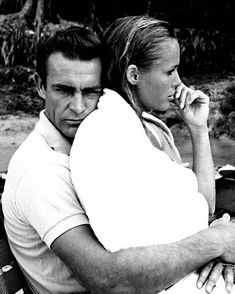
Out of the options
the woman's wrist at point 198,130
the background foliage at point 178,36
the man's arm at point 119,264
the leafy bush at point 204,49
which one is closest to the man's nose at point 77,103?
the man's arm at point 119,264

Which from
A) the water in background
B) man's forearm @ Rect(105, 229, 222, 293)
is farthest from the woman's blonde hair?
the water in background

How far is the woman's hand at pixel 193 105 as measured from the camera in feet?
9.11

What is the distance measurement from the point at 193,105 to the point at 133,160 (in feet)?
3.78

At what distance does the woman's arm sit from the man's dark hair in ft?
2.33

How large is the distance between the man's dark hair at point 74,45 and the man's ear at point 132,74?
0.14 meters

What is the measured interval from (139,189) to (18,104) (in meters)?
6.07

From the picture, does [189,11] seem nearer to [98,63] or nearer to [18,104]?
[18,104]

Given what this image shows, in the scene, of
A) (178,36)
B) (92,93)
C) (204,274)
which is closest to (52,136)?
(92,93)

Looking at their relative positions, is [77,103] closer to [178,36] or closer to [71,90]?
[71,90]

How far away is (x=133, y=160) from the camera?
6.03ft

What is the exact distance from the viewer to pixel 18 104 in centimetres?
762

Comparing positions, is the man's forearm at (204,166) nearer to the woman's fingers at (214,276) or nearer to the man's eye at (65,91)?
the woman's fingers at (214,276)

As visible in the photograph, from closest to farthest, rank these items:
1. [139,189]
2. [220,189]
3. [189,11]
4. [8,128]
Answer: [139,189], [220,189], [8,128], [189,11]

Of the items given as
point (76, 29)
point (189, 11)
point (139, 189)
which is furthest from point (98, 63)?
point (189, 11)
